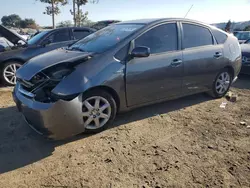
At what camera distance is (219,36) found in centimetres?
531

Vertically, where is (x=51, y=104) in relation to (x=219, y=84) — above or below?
above

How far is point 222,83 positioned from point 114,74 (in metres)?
2.84

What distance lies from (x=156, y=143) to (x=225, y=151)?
92 cm

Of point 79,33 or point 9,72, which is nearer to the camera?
point 9,72

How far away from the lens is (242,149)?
135 inches

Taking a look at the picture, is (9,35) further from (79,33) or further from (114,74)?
(114,74)

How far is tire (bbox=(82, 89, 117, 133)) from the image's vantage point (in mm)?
→ 3557

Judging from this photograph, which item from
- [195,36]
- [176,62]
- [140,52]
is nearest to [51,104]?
[140,52]

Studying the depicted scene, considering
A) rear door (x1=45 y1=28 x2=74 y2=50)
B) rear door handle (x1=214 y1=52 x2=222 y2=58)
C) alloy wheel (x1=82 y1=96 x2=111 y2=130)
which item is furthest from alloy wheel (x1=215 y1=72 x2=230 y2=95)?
rear door (x1=45 y1=28 x2=74 y2=50)

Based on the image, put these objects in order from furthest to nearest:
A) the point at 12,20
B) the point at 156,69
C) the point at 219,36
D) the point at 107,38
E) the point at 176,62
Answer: the point at 12,20, the point at 219,36, the point at 176,62, the point at 107,38, the point at 156,69

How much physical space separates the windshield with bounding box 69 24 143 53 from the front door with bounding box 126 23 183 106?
0.28 meters

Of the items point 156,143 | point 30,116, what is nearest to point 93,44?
point 30,116

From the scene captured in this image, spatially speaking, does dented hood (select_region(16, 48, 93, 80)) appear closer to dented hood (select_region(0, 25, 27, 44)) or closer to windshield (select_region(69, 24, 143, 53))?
windshield (select_region(69, 24, 143, 53))

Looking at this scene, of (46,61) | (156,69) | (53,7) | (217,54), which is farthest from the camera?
(53,7)
